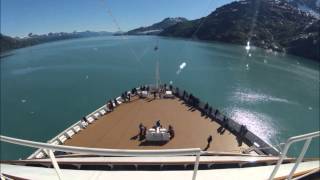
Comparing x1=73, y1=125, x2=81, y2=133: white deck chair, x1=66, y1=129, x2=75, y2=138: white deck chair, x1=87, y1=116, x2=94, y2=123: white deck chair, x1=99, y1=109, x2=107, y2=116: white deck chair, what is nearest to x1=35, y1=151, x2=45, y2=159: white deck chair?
x1=66, y1=129, x2=75, y2=138: white deck chair

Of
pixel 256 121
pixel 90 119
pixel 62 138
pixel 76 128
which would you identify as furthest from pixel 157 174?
pixel 256 121

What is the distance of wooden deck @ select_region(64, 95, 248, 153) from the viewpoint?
26.0 metres

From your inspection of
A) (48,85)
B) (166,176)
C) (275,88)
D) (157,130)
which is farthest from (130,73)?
(166,176)

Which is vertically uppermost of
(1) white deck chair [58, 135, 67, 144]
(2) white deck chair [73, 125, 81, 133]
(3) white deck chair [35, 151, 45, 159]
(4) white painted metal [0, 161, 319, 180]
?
(4) white painted metal [0, 161, 319, 180]

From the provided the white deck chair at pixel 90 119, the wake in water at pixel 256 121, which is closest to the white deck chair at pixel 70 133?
the white deck chair at pixel 90 119

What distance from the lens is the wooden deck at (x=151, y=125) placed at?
85.2 ft

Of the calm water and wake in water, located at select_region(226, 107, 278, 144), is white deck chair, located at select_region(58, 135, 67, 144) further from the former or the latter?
wake in water, located at select_region(226, 107, 278, 144)

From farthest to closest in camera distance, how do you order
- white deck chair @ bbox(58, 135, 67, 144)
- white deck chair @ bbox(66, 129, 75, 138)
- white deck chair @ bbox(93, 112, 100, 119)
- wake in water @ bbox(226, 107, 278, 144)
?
wake in water @ bbox(226, 107, 278, 144), white deck chair @ bbox(93, 112, 100, 119), white deck chair @ bbox(66, 129, 75, 138), white deck chair @ bbox(58, 135, 67, 144)

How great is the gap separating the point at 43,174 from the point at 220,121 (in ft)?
70.8

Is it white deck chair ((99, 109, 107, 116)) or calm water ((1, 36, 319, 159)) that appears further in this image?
calm water ((1, 36, 319, 159))

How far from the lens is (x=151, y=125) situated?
3030 centimetres

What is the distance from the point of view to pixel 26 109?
5697 cm

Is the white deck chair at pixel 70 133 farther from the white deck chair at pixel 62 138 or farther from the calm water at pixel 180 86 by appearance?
the calm water at pixel 180 86

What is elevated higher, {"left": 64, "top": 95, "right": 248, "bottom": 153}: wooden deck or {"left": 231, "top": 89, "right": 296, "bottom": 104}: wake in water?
{"left": 64, "top": 95, "right": 248, "bottom": 153}: wooden deck
